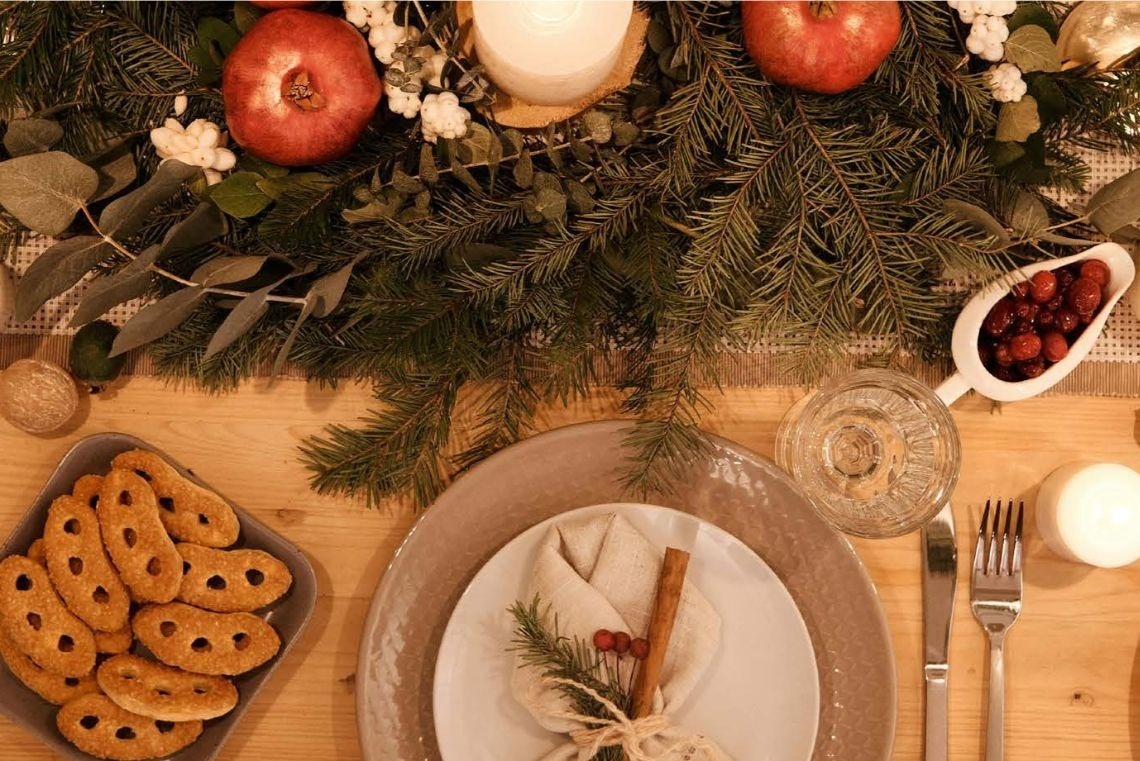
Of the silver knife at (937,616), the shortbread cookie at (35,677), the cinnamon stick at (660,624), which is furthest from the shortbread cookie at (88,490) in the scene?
the silver knife at (937,616)

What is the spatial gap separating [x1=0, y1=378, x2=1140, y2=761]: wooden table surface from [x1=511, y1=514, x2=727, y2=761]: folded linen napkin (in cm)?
12

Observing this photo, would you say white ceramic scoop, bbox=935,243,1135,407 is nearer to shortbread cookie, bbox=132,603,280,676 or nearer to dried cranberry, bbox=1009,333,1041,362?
dried cranberry, bbox=1009,333,1041,362

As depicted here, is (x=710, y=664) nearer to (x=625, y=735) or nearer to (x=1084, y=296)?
(x=625, y=735)

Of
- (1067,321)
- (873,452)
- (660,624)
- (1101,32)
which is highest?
(1101,32)

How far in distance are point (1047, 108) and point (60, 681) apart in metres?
0.96

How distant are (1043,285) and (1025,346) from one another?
0.17 feet

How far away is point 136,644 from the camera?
2.79 ft

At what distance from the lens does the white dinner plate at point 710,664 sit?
836 mm

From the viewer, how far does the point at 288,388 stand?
89cm

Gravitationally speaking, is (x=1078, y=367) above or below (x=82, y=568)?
above

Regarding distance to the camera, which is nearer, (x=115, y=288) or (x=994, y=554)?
(x=115, y=288)

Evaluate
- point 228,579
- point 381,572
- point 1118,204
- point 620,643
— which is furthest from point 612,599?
point 1118,204

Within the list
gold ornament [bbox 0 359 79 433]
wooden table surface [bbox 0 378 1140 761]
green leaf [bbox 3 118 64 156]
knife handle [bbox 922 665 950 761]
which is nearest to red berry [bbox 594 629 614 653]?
wooden table surface [bbox 0 378 1140 761]

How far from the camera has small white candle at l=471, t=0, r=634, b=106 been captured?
2.35 feet
